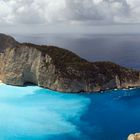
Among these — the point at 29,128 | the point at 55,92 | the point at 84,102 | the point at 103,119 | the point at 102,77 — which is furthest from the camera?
the point at 102,77

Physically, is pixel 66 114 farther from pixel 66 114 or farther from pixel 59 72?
pixel 59 72

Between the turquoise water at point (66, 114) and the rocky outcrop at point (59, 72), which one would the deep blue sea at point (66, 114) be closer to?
the turquoise water at point (66, 114)

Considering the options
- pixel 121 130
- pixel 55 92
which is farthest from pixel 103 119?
pixel 55 92

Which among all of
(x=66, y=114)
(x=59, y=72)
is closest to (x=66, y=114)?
(x=66, y=114)

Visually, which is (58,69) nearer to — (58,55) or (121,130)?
(58,55)

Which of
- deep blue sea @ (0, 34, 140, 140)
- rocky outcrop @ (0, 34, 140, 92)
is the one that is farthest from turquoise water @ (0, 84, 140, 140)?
rocky outcrop @ (0, 34, 140, 92)

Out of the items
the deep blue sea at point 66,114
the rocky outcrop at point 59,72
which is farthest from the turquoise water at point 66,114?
the rocky outcrop at point 59,72
